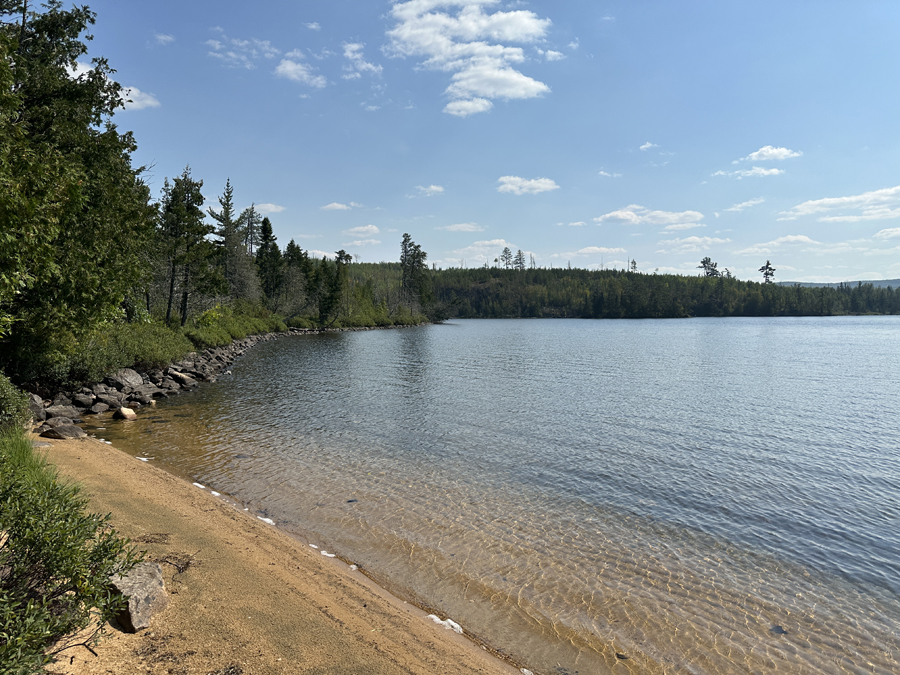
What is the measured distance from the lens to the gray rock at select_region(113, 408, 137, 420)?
65.9ft

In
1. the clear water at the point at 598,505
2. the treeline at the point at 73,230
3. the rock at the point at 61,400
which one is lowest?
the clear water at the point at 598,505

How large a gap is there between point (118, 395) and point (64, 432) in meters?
8.39

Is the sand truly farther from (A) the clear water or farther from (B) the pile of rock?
(B) the pile of rock

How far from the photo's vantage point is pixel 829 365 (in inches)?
1673

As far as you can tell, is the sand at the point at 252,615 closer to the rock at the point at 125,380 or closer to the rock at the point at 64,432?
the rock at the point at 64,432

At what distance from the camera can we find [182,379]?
29328 mm

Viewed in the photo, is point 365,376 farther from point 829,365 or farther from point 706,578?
point 829,365

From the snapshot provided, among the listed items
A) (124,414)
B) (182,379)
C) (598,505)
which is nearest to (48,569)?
(598,505)

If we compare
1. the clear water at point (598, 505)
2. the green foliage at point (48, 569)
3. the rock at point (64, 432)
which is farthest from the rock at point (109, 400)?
Answer: the green foliage at point (48, 569)

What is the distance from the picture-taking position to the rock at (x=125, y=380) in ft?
78.7

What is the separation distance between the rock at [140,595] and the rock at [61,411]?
15984 millimetres

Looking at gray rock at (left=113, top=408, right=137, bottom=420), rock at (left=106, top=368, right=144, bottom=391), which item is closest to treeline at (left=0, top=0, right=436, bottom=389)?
rock at (left=106, top=368, right=144, bottom=391)

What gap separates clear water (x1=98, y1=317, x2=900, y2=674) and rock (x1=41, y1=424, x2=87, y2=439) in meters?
1.58

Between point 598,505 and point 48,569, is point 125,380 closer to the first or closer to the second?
point 48,569
